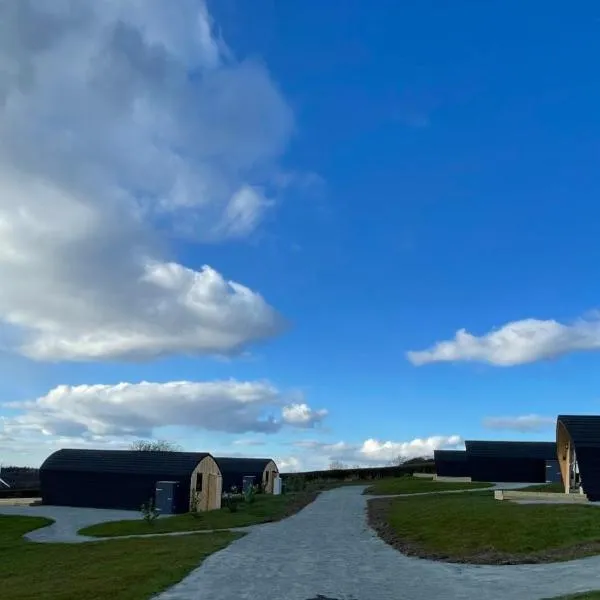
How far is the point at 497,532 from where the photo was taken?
22.2 m

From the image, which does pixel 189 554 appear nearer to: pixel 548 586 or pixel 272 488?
pixel 548 586

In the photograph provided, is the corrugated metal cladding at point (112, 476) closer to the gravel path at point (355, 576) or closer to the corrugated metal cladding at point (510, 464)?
the gravel path at point (355, 576)

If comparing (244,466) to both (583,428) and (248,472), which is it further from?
(583,428)

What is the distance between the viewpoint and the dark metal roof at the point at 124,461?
148 ft

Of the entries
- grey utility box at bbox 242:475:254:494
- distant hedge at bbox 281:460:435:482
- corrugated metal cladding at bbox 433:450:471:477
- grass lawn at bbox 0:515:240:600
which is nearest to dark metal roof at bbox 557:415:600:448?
grass lawn at bbox 0:515:240:600

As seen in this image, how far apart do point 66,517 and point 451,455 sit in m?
42.6

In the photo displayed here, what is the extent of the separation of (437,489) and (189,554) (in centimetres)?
3454

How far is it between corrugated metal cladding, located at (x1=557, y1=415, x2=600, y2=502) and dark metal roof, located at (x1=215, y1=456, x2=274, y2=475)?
32.9 metres

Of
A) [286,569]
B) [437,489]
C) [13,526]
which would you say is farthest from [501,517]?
[437,489]

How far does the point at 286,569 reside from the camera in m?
17.6

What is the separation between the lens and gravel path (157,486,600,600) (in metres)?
14.0

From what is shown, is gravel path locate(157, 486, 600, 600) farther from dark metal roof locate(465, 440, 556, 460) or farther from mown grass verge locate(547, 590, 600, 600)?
dark metal roof locate(465, 440, 556, 460)

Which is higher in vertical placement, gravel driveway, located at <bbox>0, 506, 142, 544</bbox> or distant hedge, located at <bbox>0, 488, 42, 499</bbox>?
distant hedge, located at <bbox>0, 488, 42, 499</bbox>

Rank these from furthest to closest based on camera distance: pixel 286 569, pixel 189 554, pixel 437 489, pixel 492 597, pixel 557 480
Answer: pixel 557 480 → pixel 437 489 → pixel 189 554 → pixel 286 569 → pixel 492 597
